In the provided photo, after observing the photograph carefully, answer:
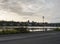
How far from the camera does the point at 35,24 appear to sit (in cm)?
10538

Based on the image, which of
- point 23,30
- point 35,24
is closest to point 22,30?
point 23,30

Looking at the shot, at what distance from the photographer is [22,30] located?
35375 mm

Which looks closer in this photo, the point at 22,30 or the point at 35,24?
the point at 22,30

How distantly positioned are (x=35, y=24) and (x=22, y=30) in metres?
70.2

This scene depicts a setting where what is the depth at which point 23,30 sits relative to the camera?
35.5 metres

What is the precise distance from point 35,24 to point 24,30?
6989 cm

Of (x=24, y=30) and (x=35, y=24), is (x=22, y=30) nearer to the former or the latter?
(x=24, y=30)

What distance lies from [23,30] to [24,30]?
235mm

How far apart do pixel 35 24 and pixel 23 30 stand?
70.0 meters

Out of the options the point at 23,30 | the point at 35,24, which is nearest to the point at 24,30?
the point at 23,30

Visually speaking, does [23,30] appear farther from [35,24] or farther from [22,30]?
[35,24]

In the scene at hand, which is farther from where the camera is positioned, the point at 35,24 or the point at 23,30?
the point at 35,24

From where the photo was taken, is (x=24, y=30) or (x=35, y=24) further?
(x=35, y=24)
